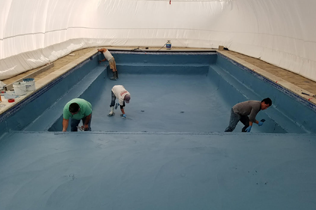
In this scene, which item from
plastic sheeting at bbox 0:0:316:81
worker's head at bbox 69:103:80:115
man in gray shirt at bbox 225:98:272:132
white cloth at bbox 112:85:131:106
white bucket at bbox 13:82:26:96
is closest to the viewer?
worker's head at bbox 69:103:80:115

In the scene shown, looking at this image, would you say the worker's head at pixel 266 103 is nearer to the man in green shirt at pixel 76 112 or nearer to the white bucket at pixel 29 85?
the man in green shirt at pixel 76 112

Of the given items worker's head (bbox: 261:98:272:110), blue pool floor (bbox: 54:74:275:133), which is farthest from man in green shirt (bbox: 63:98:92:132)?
worker's head (bbox: 261:98:272:110)

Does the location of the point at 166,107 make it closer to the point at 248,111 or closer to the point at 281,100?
the point at 248,111

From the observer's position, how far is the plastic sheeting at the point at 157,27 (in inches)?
237

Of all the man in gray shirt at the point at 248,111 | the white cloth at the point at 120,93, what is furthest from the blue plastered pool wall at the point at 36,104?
the man in gray shirt at the point at 248,111

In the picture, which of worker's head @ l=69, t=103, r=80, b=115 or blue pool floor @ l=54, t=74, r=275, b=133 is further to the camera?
blue pool floor @ l=54, t=74, r=275, b=133

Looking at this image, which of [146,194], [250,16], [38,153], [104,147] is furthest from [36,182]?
[250,16]

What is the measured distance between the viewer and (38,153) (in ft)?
10.0

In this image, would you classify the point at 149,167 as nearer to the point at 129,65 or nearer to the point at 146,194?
the point at 146,194

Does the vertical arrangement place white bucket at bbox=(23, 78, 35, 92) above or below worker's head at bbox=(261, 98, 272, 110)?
below

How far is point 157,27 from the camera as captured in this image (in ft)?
41.1

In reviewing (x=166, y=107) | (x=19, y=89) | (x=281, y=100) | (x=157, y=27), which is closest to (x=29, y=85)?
(x=19, y=89)

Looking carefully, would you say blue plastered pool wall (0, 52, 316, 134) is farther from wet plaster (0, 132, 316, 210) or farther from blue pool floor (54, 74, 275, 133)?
wet plaster (0, 132, 316, 210)

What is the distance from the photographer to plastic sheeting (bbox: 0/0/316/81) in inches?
237
